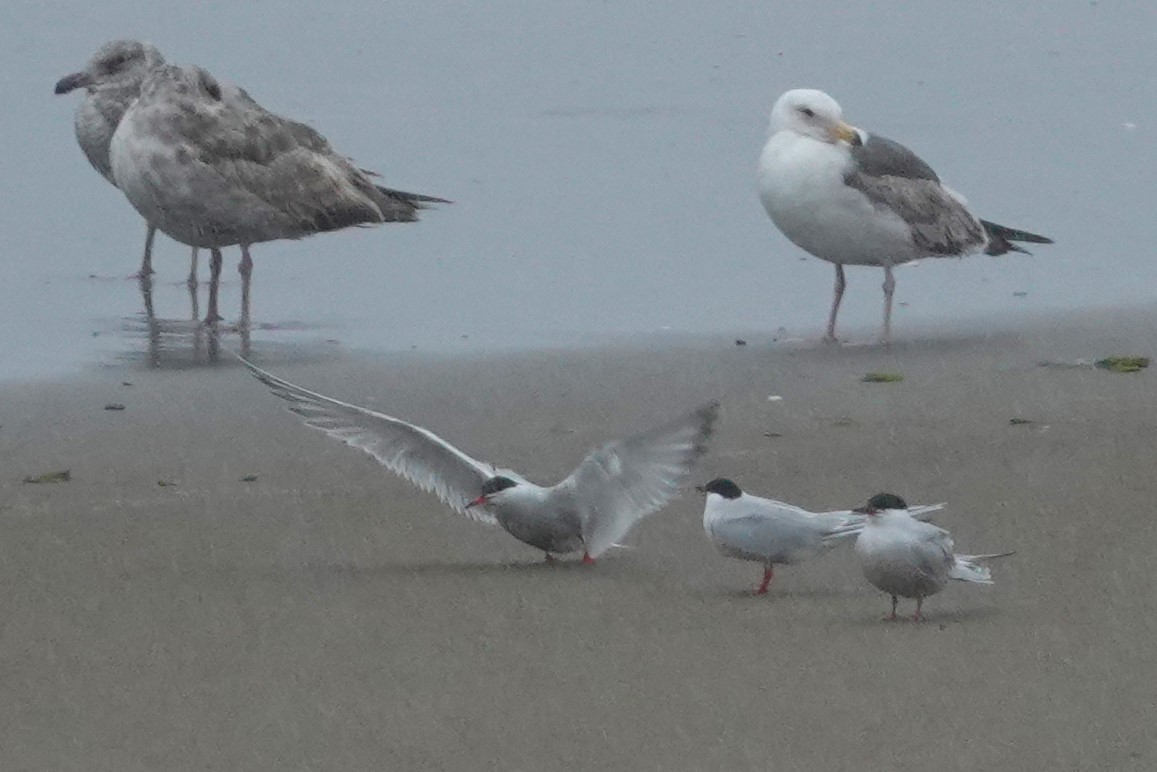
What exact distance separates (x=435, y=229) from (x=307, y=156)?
4.09 feet

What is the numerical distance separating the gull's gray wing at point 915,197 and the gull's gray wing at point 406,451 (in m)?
4.08

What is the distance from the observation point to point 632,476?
6934 millimetres

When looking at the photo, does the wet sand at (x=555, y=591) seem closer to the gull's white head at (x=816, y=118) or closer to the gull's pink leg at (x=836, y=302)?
the gull's pink leg at (x=836, y=302)

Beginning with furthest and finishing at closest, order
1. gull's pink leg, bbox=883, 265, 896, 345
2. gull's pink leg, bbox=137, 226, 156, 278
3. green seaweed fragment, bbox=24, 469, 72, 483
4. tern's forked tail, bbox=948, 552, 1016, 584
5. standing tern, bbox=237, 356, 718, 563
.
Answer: gull's pink leg, bbox=137, 226, 156, 278, gull's pink leg, bbox=883, 265, 896, 345, green seaweed fragment, bbox=24, 469, 72, 483, standing tern, bbox=237, 356, 718, 563, tern's forked tail, bbox=948, 552, 1016, 584

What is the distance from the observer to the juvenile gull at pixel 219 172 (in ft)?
36.0

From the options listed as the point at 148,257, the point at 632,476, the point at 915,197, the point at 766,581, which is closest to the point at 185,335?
the point at 148,257

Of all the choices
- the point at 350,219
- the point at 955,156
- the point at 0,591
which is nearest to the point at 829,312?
the point at 350,219

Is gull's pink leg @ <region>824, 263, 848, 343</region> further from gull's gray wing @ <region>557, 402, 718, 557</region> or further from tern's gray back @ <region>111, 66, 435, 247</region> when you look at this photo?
gull's gray wing @ <region>557, 402, 718, 557</region>

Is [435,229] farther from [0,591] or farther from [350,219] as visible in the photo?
[0,591]

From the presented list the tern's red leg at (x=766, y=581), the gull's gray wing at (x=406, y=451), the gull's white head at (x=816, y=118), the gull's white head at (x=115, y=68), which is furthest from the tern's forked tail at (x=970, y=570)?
the gull's white head at (x=115, y=68)

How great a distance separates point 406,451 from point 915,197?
4.46m

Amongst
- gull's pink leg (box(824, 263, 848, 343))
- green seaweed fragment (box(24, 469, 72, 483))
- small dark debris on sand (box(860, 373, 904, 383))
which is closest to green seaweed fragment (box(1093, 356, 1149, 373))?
small dark debris on sand (box(860, 373, 904, 383))

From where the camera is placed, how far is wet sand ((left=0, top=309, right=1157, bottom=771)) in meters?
5.51

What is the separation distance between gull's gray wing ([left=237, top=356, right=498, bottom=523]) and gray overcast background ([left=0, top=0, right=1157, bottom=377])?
2709 mm
